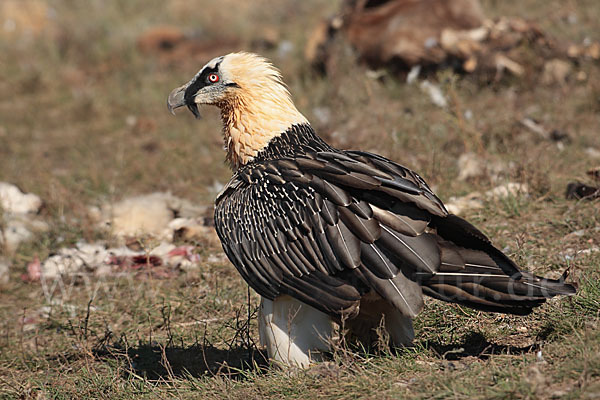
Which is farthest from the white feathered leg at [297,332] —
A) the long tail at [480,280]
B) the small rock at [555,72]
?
the small rock at [555,72]

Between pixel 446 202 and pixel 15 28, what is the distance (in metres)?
10.6

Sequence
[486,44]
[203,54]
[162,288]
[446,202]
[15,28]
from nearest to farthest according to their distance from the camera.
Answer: [162,288]
[446,202]
[486,44]
[203,54]
[15,28]

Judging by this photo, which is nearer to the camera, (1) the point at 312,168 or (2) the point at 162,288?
(1) the point at 312,168

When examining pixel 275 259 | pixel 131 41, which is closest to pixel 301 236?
pixel 275 259

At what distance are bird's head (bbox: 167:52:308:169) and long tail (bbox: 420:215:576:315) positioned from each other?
1.43m

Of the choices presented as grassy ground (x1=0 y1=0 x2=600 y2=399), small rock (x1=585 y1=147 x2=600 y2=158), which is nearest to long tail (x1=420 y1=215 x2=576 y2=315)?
grassy ground (x1=0 y1=0 x2=600 y2=399)

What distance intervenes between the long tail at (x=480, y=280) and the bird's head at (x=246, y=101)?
143 centimetres

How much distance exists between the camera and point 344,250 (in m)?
4.21

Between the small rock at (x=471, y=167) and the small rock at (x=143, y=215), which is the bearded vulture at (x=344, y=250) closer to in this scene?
the small rock at (x=143, y=215)

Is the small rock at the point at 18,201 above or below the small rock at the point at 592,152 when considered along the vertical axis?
above

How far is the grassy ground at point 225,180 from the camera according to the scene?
4344 millimetres

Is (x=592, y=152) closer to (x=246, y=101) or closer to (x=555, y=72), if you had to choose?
(x=555, y=72)

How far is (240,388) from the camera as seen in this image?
14.6 feet

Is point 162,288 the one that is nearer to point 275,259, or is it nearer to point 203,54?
point 275,259
